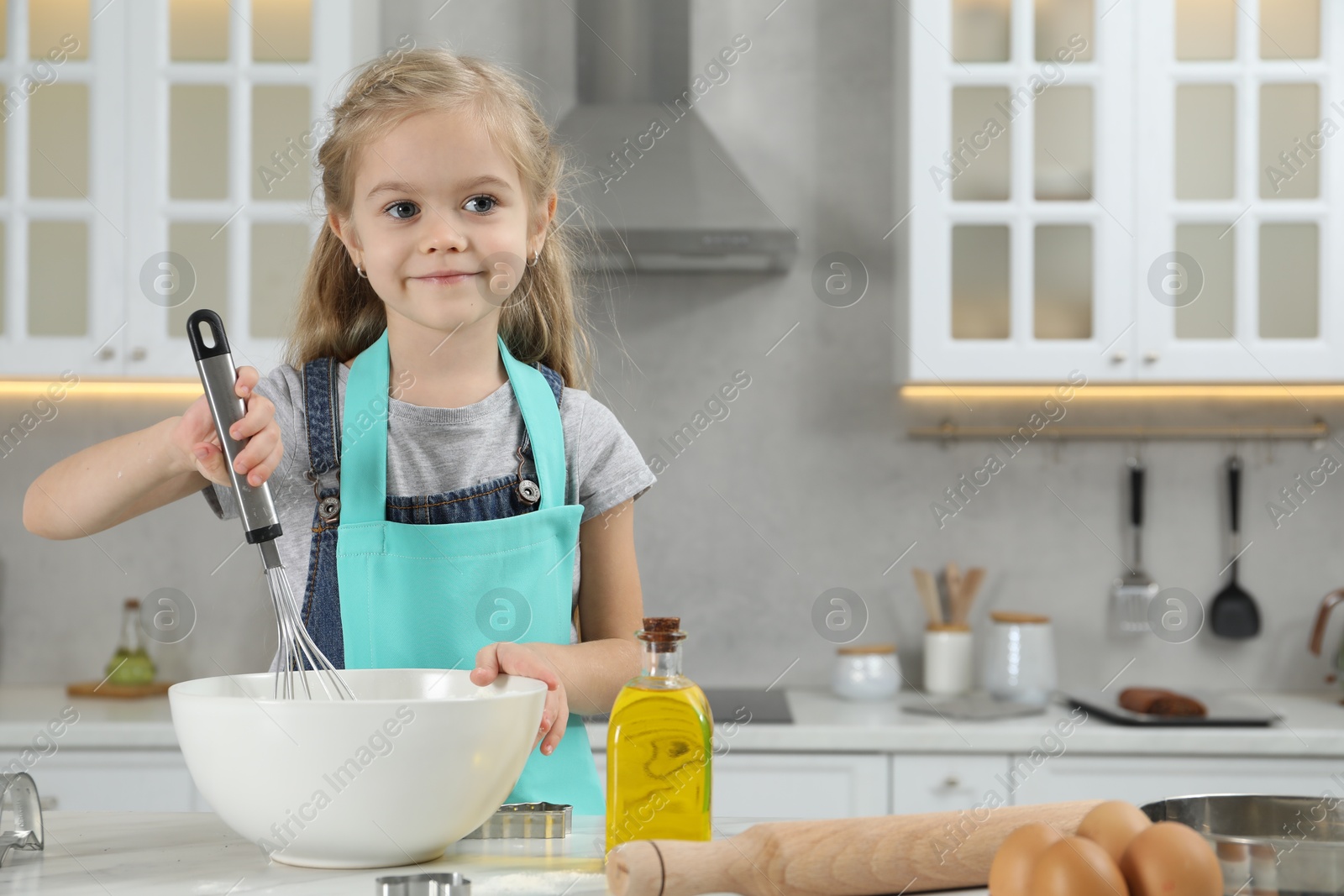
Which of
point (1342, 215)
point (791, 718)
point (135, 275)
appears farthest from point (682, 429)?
point (1342, 215)

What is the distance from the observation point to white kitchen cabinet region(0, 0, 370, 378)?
1.98m

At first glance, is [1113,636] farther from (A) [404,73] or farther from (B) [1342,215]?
(A) [404,73]

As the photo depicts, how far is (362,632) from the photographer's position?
0.89 metres

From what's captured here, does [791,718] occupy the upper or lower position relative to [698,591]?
lower

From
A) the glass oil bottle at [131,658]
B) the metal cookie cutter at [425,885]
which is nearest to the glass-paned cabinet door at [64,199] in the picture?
the glass oil bottle at [131,658]

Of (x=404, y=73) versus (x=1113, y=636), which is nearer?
(x=404, y=73)

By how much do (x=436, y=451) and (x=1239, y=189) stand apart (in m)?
1.67

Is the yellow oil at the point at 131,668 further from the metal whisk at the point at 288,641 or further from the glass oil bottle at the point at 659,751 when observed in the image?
the glass oil bottle at the point at 659,751

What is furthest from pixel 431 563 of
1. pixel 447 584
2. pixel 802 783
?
pixel 802 783

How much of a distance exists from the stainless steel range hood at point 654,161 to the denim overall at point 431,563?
3.59 feet

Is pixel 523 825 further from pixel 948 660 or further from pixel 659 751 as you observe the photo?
pixel 948 660

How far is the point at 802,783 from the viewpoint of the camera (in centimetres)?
181

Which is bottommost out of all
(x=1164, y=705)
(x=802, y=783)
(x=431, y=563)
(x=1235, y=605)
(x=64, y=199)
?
(x=802, y=783)

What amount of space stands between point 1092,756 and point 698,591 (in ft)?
2.67
